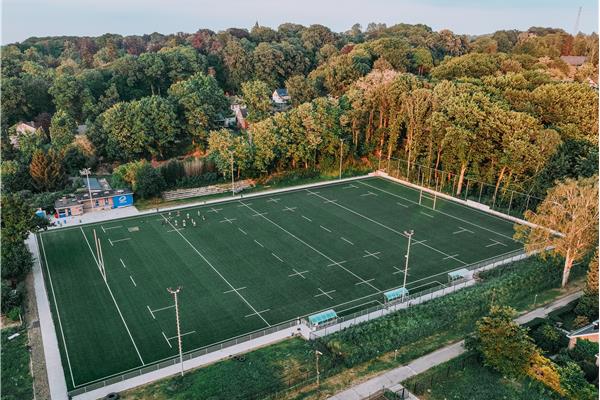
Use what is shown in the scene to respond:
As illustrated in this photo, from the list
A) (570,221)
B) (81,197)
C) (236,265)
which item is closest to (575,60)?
(570,221)

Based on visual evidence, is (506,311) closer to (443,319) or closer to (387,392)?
(443,319)

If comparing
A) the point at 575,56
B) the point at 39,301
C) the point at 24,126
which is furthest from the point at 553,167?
the point at 575,56

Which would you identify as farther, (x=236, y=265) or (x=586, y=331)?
(x=236, y=265)

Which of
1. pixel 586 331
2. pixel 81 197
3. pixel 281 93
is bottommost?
pixel 586 331

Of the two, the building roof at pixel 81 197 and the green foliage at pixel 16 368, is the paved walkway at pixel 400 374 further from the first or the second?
the building roof at pixel 81 197

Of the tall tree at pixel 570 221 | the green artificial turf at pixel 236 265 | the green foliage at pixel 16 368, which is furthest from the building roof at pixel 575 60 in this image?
the green foliage at pixel 16 368

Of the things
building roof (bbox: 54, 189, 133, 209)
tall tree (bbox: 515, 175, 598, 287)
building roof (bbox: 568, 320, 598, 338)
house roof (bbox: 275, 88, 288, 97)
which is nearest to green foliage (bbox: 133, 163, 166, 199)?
building roof (bbox: 54, 189, 133, 209)

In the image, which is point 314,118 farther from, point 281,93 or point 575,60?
point 575,60
